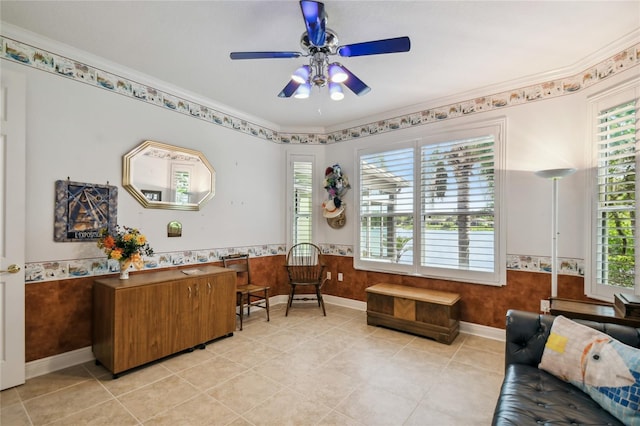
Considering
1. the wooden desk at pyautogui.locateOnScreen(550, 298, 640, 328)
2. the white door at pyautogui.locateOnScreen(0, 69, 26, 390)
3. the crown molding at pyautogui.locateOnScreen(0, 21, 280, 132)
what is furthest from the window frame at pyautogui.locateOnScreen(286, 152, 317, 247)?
the wooden desk at pyautogui.locateOnScreen(550, 298, 640, 328)

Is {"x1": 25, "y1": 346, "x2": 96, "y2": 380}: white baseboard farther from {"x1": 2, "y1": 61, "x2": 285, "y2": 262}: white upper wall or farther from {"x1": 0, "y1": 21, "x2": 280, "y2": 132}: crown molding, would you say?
{"x1": 0, "y1": 21, "x2": 280, "y2": 132}: crown molding

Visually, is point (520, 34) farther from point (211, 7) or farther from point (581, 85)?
point (211, 7)

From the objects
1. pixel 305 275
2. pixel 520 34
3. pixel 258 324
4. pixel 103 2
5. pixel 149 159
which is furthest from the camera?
pixel 305 275

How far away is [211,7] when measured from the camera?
2.12 m

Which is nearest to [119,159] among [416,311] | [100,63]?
[100,63]

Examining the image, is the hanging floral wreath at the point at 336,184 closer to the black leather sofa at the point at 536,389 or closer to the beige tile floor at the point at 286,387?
the beige tile floor at the point at 286,387

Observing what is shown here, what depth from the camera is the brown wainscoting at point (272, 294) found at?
249 cm

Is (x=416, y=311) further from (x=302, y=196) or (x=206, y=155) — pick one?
(x=206, y=155)

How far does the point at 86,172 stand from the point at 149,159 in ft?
1.87

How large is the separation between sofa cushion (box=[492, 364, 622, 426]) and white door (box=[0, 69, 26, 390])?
3290mm

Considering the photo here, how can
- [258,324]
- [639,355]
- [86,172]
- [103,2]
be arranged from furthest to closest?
1. [258,324]
2. [86,172]
3. [103,2]
4. [639,355]

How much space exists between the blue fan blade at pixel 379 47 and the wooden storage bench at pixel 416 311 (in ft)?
8.23

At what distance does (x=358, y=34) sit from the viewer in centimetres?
241

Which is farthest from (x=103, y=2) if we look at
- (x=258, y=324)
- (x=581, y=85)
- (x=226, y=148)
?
(x=581, y=85)
